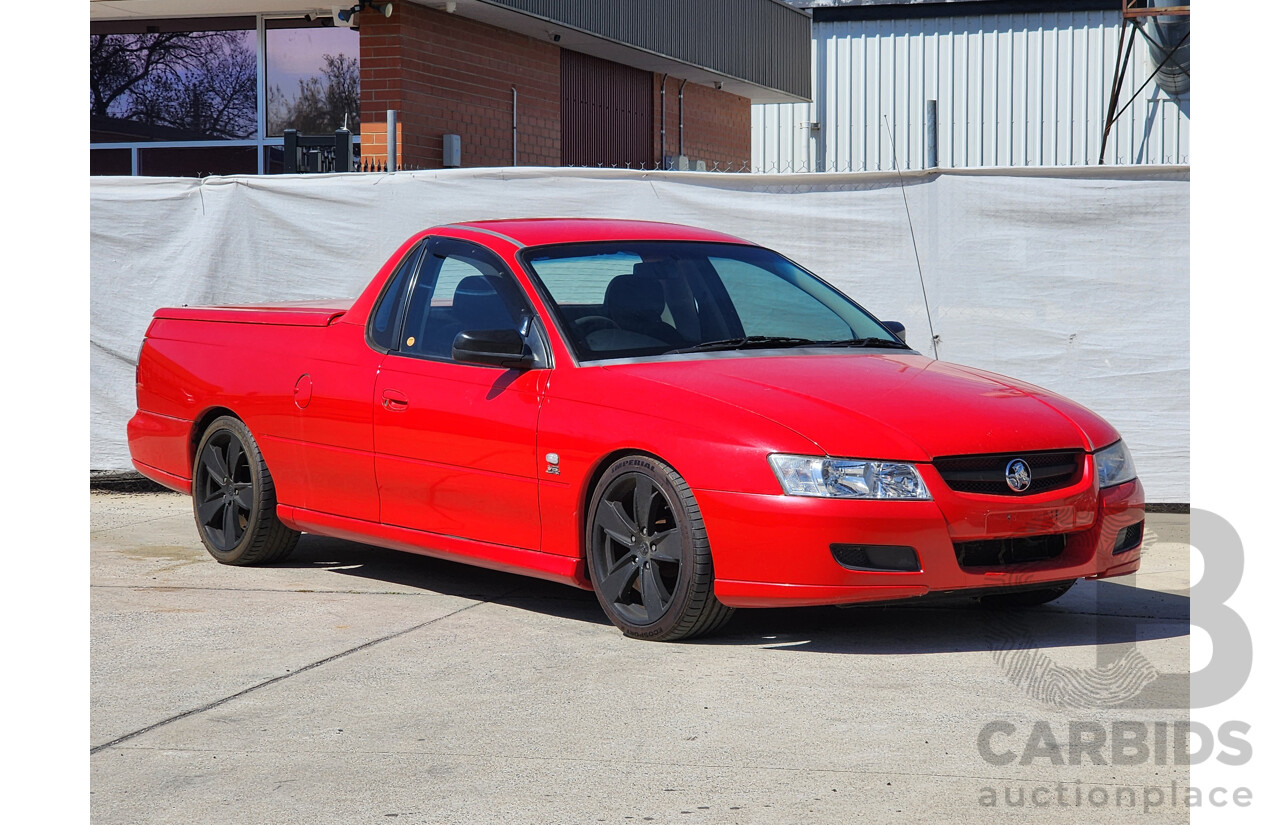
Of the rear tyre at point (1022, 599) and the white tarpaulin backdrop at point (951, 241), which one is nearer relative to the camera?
the rear tyre at point (1022, 599)

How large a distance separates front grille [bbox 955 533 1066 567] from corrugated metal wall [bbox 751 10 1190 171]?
68.3ft

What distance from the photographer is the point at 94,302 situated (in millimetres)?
10398

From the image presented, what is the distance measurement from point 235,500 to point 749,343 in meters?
2.90

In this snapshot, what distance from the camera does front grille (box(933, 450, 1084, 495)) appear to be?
5496mm

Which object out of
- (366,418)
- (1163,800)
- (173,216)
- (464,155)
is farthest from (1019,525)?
(464,155)

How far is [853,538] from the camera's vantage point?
5.40m

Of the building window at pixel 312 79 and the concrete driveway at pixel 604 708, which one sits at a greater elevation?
the building window at pixel 312 79

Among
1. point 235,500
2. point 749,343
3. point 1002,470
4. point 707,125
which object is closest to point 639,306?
point 749,343

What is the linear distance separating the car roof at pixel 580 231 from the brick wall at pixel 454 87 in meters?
7.92

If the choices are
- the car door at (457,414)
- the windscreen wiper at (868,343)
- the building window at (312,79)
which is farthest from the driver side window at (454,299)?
the building window at (312,79)

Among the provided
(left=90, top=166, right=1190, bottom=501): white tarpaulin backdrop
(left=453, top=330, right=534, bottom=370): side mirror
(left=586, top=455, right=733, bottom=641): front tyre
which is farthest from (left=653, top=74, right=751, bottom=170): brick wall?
(left=586, top=455, right=733, bottom=641): front tyre

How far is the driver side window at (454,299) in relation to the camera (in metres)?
6.65

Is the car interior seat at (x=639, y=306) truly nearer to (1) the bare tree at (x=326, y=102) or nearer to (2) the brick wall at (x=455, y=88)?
(2) the brick wall at (x=455, y=88)

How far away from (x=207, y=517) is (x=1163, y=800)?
5.28m
